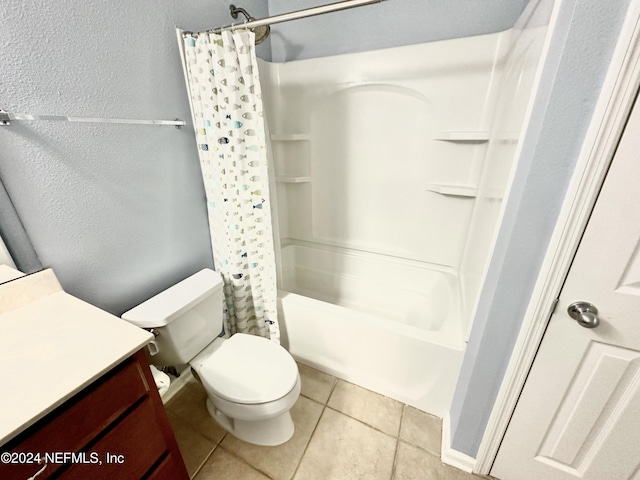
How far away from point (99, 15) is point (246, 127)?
601 millimetres

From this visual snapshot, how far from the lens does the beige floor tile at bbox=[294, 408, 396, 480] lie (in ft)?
3.83

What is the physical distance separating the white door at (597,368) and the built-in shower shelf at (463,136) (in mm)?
965

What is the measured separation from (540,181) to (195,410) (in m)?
1.86

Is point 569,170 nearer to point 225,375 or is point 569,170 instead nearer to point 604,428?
point 604,428

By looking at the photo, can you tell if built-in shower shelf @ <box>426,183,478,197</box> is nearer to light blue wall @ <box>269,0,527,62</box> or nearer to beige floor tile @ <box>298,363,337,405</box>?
light blue wall @ <box>269,0,527,62</box>

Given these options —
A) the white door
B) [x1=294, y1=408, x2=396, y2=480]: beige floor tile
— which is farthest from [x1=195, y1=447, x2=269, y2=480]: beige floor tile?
the white door

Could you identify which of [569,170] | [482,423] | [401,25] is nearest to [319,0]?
[401,25]

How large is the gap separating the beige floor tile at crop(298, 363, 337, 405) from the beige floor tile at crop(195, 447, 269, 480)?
433mm

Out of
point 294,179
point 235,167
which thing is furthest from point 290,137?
point 235,167

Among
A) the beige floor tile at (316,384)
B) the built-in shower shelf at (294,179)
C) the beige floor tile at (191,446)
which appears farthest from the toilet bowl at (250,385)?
the built-in shower shelf at (294,179)

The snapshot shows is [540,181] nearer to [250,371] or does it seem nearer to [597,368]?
[597,368]

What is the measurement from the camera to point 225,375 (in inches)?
46.0

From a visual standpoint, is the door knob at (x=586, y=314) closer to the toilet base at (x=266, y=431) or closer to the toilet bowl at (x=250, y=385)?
the toilet bowl at (x=250, y=385)

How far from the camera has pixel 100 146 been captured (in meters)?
1.01
